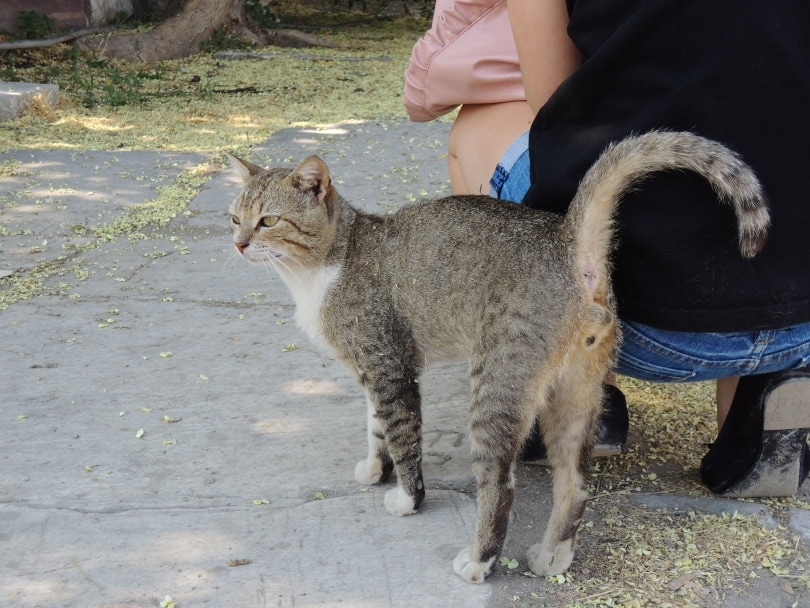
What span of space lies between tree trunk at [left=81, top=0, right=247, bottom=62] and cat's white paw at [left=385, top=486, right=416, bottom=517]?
290 inches

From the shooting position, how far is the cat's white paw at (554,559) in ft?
7.22

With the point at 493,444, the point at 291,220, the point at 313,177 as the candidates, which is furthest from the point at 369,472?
the point at 313,177

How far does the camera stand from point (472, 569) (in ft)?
7.11

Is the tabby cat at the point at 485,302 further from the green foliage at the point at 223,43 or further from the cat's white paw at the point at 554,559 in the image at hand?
the green foliage at the point at 223,43

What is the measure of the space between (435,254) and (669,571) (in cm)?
96

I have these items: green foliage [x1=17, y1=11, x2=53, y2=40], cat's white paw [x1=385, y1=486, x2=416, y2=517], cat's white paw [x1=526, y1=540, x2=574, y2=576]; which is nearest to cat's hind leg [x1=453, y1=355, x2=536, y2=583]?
cat's white paw [x1=526, y1=540, x2=574, y2=576]

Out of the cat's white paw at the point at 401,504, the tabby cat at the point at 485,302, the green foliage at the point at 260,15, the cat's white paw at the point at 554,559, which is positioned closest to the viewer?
the tabby cat at the point at 485,302

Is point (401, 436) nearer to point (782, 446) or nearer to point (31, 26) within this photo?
point (782, 446)

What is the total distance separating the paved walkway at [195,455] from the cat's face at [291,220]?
0.59m

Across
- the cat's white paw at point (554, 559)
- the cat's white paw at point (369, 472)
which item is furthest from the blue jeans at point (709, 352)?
the cat's white paw at point (369, 472)

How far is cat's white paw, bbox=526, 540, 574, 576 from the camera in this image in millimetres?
2201

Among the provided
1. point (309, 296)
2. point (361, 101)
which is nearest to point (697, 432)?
point (309, 296)

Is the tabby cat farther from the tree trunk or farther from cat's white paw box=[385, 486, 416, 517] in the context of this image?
the tree trunk

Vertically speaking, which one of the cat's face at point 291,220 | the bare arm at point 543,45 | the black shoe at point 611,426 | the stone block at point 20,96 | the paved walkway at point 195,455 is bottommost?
the stone block at point 20,96
